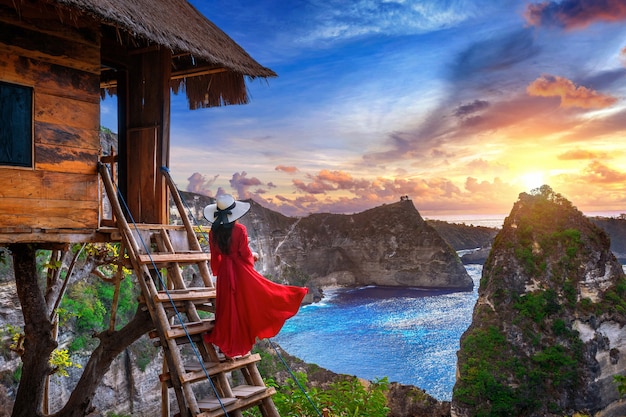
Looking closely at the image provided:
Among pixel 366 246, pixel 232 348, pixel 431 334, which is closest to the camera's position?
pixel 232 348

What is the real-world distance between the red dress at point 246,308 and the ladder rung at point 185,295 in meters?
0.48

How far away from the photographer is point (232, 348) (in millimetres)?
6074

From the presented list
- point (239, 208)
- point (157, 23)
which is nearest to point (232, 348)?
point (239, 208)

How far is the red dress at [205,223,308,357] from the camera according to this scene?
20.1ft

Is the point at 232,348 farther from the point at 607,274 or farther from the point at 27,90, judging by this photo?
the point at 607,274

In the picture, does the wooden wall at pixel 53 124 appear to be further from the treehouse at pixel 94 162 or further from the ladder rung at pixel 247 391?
the ladder rung at pixel 247 391

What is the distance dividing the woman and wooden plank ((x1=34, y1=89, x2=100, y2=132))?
2607 mm

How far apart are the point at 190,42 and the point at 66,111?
7.02 ft

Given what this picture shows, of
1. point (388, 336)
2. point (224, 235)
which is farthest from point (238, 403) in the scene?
point (388, 336)

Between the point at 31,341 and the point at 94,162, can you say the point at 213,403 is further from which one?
the point at 31,341

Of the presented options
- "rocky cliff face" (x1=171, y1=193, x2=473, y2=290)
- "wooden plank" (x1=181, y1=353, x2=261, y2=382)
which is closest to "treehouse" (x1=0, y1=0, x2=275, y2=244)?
"wooden plank" (x1=181, y1=353, x2=261, y2=382)

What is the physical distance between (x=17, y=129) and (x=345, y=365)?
47.0 m

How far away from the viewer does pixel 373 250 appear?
320 feet

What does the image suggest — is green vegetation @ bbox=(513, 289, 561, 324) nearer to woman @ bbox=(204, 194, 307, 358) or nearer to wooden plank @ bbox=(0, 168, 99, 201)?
woman @ bbox=(204, 194, 307, 358)
